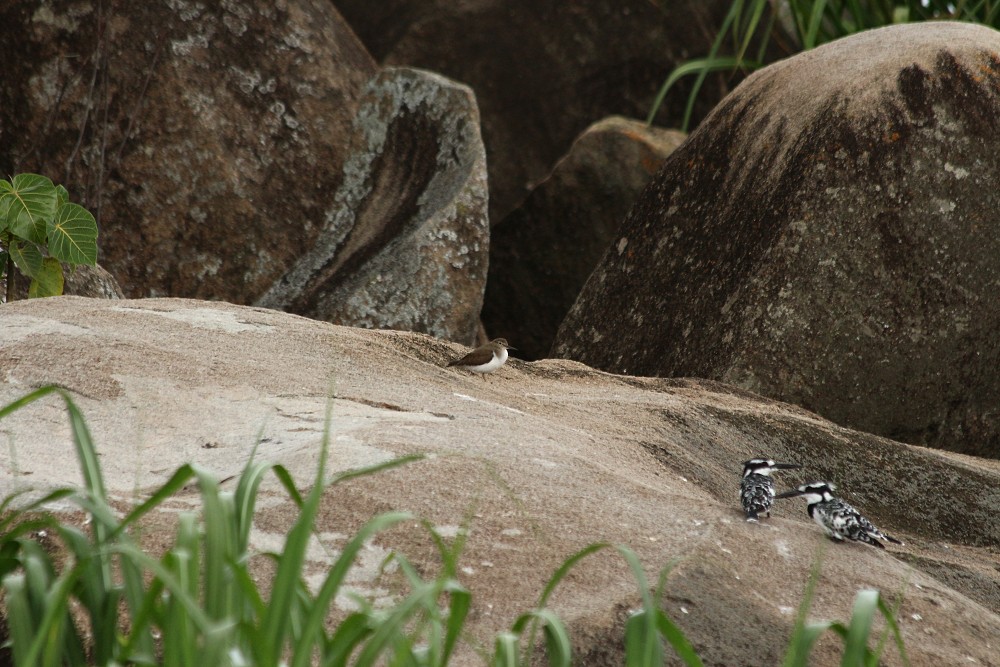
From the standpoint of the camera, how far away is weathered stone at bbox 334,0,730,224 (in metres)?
8.24

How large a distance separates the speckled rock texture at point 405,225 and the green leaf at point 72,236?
153cm

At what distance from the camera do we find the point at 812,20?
277 inches

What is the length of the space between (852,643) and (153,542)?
132cm

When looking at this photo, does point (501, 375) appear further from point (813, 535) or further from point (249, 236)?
point (249, 236)

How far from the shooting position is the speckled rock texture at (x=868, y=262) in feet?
16.3

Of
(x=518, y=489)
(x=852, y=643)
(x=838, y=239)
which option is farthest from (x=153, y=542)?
(x=838, y=239)

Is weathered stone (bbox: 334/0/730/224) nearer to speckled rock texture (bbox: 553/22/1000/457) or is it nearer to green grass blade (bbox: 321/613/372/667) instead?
speckled rock texture (bbox: 553/22/1000/457)

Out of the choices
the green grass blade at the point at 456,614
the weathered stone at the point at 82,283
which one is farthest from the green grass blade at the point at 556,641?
the weathered stone at the point at 82,283

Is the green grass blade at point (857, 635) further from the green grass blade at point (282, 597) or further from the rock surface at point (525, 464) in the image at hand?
the green grass blade at point (282, 597)

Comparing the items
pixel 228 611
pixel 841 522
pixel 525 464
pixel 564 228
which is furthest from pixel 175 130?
pixel 228 611

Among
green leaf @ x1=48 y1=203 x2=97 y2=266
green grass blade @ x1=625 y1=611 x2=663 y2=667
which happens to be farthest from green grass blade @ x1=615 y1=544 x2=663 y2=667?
green leaf @ x1=48 y1=203 x2=97 y2=266

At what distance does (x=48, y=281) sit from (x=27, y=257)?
0.14m

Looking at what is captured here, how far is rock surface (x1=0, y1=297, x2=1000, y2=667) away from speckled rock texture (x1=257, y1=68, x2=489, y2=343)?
1178mm

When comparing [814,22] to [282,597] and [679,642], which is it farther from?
[282,597]
